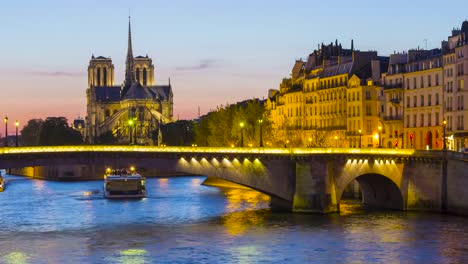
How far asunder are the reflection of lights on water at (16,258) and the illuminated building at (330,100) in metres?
57.5

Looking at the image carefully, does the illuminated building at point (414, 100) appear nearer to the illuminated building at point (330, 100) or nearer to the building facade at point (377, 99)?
the building facade at point (377, 99)

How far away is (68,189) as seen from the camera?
390 ft

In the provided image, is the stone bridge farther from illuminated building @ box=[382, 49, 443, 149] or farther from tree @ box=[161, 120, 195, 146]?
tree @ box=[161, 120, 195, 146]

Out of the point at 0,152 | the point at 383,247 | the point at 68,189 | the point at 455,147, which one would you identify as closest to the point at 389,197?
the point at 455,147

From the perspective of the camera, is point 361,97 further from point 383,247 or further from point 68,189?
point 383,247

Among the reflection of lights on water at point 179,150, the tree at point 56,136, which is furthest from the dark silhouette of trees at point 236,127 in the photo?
the tree at point 56,136

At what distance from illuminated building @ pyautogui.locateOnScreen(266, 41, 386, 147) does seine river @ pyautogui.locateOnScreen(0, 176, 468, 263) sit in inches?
1142

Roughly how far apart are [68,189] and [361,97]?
107 feet

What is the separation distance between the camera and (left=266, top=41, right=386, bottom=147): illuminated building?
11419 cm

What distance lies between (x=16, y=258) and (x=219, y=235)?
13351 millimetres

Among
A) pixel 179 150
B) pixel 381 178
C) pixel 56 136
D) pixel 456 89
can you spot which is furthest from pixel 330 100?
pixel 56 136

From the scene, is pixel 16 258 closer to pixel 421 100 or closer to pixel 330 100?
pixel 421 100

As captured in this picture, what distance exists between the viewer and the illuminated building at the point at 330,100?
114188 mm

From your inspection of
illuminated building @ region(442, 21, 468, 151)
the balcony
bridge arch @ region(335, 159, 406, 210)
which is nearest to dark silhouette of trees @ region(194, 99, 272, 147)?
the balcony
